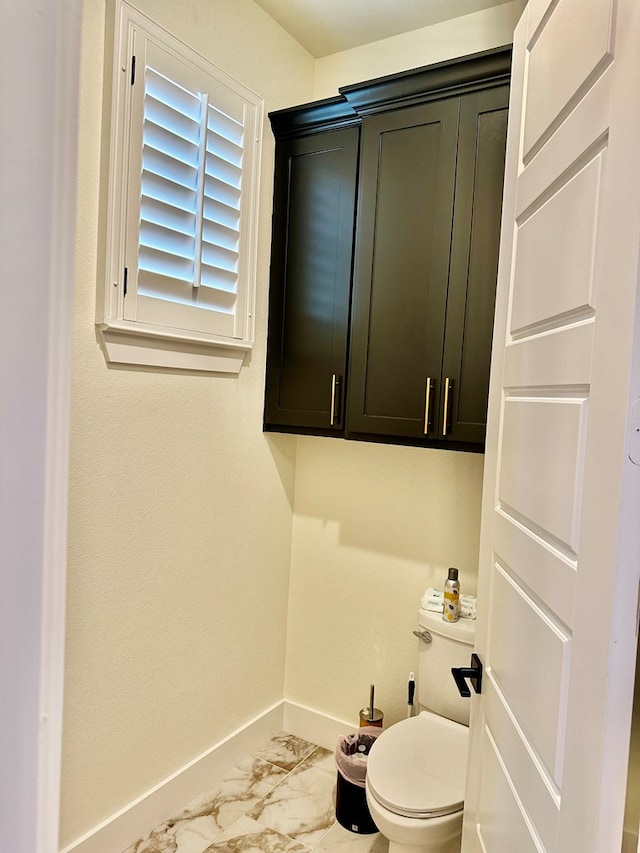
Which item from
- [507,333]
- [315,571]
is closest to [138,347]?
[507,333]

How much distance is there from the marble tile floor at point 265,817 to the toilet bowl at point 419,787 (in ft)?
1.30

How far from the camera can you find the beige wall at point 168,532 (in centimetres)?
168

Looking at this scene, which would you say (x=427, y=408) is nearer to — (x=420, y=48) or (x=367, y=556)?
(x=367, y=556)

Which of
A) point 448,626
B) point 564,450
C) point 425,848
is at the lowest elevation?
point 425,848

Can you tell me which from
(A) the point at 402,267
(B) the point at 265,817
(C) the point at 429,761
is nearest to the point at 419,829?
(C) the point at 429,761

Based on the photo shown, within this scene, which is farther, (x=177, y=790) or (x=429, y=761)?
(x=177, y=790)

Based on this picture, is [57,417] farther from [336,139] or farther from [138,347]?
[336,139]

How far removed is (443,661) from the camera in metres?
2.01

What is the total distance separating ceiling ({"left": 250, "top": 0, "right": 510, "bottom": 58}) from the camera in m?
2.09

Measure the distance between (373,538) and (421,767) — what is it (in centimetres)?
87

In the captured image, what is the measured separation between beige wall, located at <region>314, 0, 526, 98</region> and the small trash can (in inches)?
102

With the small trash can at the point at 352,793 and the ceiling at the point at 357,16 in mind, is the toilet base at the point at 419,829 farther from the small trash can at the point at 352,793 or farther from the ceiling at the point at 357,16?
the ceiling at the point at 357,16

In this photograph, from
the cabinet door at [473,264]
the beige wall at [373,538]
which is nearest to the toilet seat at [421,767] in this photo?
the beige wall at [373,538]

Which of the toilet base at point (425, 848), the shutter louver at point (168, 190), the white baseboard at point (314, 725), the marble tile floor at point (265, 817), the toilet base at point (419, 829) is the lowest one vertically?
the marble tile floor at point (265, 817)
